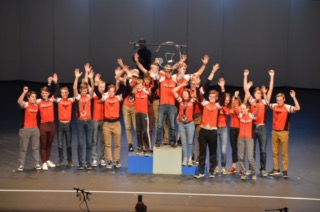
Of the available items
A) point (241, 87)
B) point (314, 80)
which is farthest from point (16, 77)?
point (314, 80)

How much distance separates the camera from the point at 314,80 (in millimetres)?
25672

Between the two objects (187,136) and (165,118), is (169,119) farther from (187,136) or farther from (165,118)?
(187,136)

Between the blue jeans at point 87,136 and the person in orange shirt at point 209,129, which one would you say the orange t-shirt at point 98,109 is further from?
the person in orange shirt at point 209,129

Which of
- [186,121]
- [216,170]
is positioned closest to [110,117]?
[186,121]

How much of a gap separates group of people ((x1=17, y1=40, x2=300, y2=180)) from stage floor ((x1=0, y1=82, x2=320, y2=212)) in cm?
41

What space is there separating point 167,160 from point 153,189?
1205 millimetres

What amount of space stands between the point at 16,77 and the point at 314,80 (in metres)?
12.0

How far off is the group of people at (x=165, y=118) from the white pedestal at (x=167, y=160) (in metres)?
0.21

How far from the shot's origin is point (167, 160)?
14.3m

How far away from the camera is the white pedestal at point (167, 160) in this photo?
1427 cm

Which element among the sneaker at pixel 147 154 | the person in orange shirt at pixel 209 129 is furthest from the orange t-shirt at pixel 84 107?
the person in orange shirt at pixel 209 129

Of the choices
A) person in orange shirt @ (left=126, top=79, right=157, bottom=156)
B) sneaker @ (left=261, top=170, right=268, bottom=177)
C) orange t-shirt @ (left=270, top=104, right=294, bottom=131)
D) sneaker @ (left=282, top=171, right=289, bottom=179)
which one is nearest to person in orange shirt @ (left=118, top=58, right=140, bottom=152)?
person in orange shirt @ (left=126, top=79, right=157, bottom=156)

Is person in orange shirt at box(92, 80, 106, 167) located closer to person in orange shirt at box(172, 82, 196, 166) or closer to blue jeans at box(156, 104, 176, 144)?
blue jeans at box(156, 104, 176, 144)

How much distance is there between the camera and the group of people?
14047 mm
